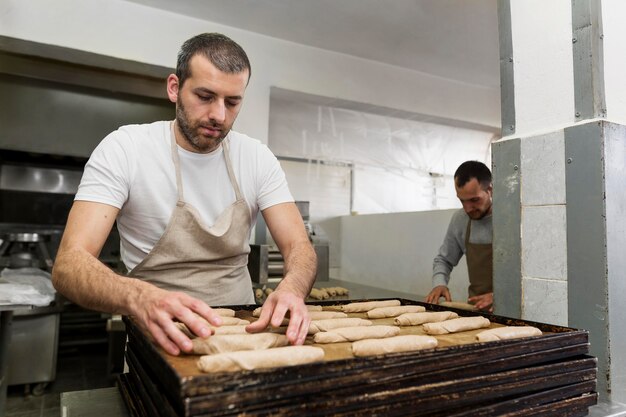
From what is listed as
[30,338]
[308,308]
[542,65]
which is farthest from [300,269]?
[30,338]

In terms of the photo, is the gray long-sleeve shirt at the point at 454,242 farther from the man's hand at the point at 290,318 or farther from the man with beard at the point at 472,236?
the man's hand at the point at 290,318

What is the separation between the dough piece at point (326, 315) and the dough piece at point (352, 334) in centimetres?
18

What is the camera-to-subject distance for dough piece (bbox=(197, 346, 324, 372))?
65 centimetres

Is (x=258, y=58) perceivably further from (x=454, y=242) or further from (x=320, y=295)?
(x=454, y=242)

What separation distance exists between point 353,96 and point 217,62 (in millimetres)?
2876

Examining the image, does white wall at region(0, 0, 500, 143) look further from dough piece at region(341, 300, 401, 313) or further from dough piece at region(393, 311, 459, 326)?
dough piece at region(393, 311, 459, 326)

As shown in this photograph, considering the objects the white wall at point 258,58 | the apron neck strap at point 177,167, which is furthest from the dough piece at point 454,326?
the white wall at point 258,58

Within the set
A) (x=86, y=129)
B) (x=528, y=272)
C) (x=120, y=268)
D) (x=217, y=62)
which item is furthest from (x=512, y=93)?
(x=86, y=129)

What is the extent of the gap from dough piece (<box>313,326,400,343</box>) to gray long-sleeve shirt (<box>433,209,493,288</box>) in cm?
199

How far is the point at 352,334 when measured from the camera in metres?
0.94

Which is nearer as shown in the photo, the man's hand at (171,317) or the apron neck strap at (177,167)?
the man's hand at (171,317)

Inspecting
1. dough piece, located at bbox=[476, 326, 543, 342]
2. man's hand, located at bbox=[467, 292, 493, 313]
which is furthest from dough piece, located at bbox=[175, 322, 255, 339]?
man's hand, located at bbox=[467, 292, 493, 313]

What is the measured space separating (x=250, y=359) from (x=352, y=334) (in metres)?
0.33

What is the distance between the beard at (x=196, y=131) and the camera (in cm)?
137
